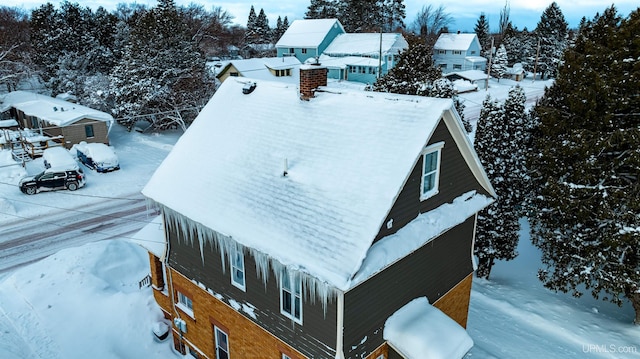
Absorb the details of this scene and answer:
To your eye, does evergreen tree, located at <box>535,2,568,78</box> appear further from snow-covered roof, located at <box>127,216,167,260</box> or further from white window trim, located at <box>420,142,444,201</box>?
snow-covered roof, located at <box>127,216,167,260</box>

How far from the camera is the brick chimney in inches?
436

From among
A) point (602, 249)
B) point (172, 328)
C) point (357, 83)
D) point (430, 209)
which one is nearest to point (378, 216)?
point (430, 209)

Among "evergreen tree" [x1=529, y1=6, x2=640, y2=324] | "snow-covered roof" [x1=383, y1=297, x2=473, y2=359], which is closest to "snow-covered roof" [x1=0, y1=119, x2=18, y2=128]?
"snow-covered roof" [x1=383, y1=297, x2=473, y2=359]

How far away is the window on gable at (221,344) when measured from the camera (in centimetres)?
1168

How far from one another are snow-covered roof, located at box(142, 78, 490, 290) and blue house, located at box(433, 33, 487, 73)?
2324 inches

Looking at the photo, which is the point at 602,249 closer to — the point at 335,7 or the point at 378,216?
the point at 378,216

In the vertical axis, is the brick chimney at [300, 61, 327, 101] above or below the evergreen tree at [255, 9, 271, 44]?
below

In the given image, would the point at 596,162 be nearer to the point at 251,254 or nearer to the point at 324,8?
the point at 251,254

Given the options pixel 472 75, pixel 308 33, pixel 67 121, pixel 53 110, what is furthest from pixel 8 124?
pixel 472 75

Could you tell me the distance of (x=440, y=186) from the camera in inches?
407

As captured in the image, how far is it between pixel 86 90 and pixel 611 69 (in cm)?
4086

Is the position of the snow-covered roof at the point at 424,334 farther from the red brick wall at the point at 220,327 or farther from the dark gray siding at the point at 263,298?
the red brick wall at the point at 220,327

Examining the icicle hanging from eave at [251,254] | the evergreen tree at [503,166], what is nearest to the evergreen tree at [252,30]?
the evergreen tree at [503,166]

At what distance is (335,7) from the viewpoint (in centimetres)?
7906
